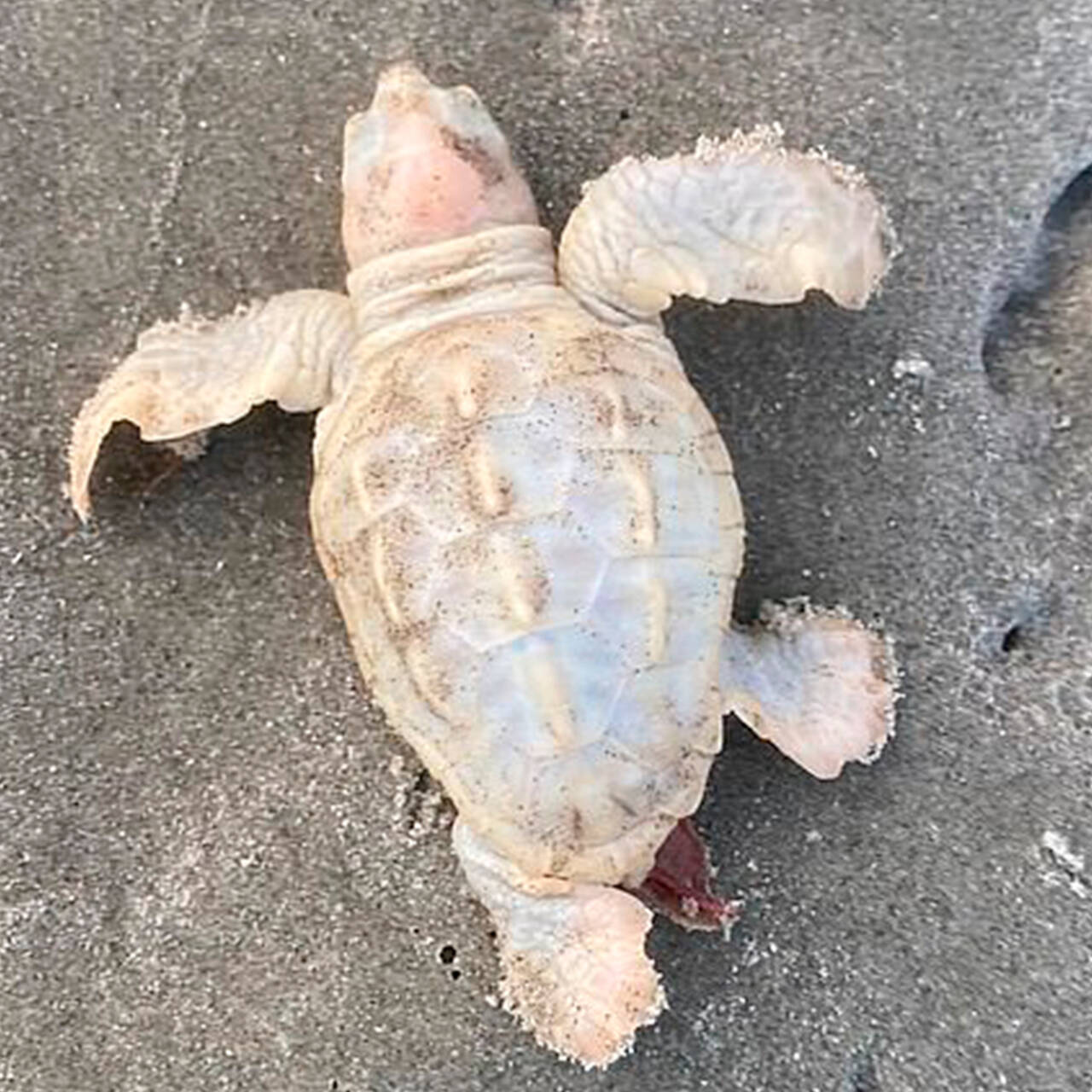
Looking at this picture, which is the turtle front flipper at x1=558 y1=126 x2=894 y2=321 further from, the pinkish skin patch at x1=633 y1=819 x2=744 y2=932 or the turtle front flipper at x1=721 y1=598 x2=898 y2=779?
the pinkish skin patch at x1=633 y1=819 x2=744 y2=932

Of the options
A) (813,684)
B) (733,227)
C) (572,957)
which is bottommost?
(572,957)

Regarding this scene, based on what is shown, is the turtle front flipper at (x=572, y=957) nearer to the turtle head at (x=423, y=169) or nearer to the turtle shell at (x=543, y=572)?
the turtle shell at (x=543, y=572)

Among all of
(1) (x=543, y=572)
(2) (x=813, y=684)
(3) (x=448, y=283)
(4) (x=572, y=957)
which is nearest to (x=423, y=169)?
(3) (x=448, y=283)

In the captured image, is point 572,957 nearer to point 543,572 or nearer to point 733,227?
point 543,572

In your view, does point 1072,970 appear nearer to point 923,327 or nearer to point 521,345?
point 923,327

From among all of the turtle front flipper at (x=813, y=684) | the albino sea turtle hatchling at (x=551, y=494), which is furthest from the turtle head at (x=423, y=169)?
the turtle front flipper at (x=813, y=684)
